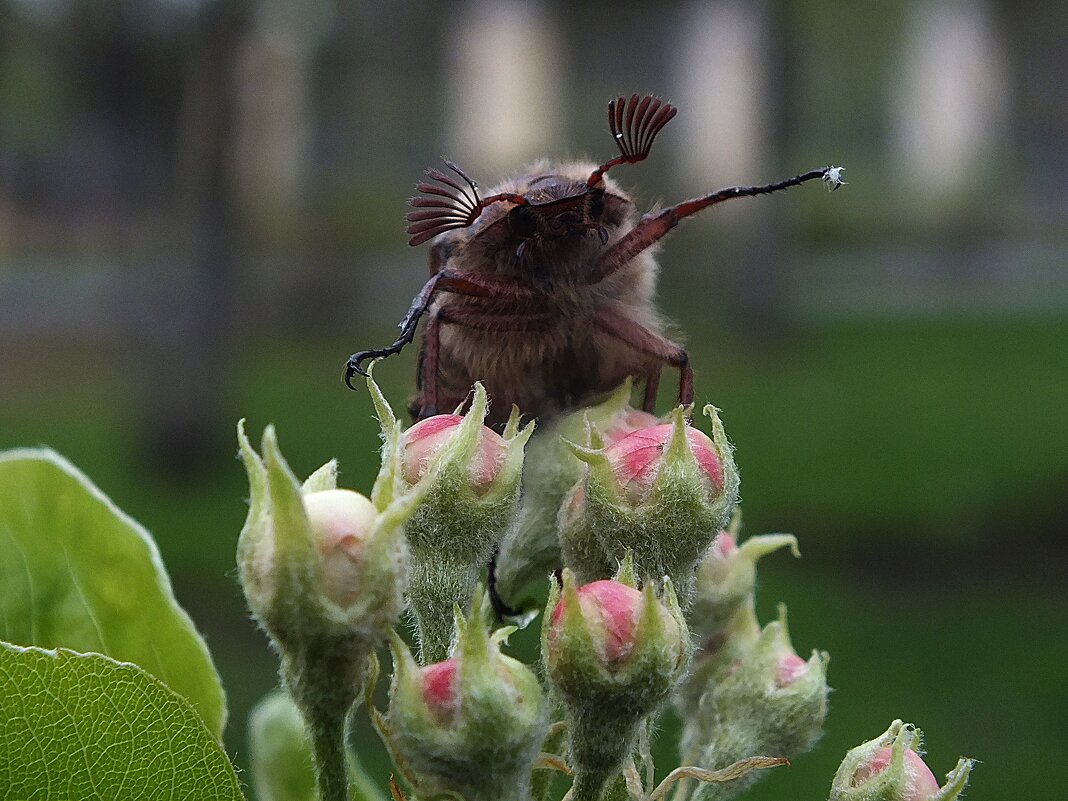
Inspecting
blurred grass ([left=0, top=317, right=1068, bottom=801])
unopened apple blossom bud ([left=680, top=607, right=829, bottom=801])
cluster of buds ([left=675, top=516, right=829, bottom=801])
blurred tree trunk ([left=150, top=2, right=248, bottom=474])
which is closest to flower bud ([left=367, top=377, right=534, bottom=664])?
cluster of buds ([left=675, top=516, right=829, bottom=801])

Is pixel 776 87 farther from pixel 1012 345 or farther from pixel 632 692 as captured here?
pixel 632 692

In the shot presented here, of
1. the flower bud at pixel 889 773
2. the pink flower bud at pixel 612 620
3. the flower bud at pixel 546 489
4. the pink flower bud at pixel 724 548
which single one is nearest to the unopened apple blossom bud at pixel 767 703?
the pink flower bud at pixel 724 548

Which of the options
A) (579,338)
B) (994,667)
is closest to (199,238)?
(994,667)

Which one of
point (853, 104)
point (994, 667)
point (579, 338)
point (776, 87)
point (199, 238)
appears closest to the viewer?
point (579, 338)

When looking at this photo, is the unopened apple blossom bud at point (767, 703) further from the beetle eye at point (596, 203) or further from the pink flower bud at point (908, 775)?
the beetle eye at point (596, 203)

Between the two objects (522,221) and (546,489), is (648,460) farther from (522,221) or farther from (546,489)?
(522,221)

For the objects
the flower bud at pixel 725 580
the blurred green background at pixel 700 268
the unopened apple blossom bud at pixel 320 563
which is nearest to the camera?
the unopened apple blossom bud at pixel 320 563

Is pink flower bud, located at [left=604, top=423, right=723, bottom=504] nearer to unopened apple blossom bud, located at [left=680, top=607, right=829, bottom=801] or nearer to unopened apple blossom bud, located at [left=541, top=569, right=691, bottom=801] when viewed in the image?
unopened apple blossom bud, located at [left=541, top=569, right=691, bottom=801]
